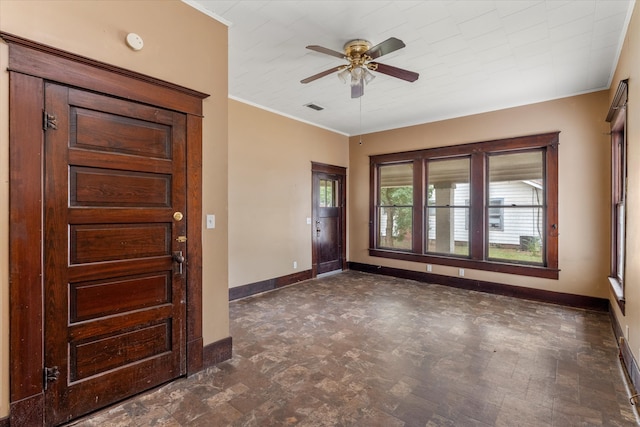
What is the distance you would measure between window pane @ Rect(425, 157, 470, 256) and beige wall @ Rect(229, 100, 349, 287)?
7.31ft

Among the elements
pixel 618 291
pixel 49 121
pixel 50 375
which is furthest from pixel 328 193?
pixel 50 375

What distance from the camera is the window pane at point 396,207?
6.01 metres

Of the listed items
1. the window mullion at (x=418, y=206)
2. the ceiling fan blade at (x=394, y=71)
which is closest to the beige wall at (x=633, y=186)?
the ceiling fan blade at (x=394, y=71)

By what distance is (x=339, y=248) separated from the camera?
Result: 21.6ft

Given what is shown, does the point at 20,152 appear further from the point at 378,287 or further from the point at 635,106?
the point at 378,287

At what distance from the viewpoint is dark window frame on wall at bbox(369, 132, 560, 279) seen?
14.6 ft

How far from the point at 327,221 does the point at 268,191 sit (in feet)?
5.48

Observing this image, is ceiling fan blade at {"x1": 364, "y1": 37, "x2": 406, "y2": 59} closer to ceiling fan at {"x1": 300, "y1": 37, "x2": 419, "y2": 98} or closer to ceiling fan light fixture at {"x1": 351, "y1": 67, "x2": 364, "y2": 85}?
ceiling fan at {"x1": 300, "y1": 37, "x2": 419, "y2": 98}

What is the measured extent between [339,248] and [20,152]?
5400 millimetres

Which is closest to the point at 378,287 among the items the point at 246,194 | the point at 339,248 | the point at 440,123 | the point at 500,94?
the point at 339,248

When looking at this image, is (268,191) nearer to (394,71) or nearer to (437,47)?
(394,71)

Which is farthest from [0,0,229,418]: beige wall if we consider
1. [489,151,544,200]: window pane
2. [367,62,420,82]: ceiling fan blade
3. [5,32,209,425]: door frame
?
[489,151,544,200]: window pane

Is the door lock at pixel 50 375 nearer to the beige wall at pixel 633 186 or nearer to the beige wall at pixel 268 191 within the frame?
the beige wall at pixel 268 191

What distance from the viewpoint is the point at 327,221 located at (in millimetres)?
6281
